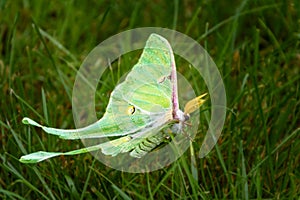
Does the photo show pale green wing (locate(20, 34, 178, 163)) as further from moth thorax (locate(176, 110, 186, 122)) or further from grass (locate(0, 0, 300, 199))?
grass (locate(0, 0, 300, 199))

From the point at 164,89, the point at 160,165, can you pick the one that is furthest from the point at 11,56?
the point at 164,89

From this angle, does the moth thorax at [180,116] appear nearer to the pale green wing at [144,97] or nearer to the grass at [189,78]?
the pale green wing at [144,97]

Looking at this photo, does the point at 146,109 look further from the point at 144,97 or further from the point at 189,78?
the point at 189,78

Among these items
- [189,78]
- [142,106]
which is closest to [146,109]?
[142,106]

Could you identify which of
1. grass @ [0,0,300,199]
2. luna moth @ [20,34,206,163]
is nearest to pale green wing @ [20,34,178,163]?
luna moth @ [20,34,206,163]

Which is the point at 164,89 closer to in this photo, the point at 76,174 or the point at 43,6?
the point at 76,174

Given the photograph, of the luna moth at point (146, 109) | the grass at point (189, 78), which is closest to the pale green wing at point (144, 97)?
the luna moth at point (146, 109)

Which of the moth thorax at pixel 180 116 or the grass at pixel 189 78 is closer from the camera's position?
the moth thorax at pixel 180 116

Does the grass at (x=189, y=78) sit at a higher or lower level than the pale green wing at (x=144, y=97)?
lower
